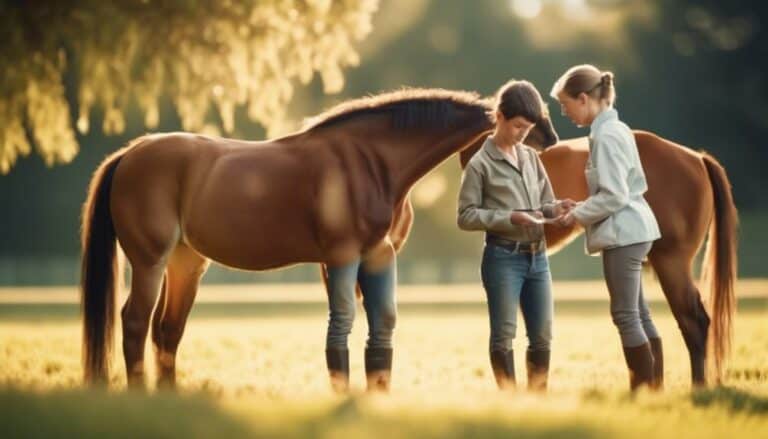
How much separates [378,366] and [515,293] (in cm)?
99

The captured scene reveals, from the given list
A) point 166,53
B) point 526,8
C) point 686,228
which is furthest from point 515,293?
point 526,8

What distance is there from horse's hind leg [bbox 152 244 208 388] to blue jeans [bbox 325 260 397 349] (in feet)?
4.86

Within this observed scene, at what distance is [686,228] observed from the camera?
8.22 metres

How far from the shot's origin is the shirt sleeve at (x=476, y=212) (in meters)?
6.30

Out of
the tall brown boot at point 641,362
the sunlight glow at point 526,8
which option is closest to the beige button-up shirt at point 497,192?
the tall brown boot at point 641,362

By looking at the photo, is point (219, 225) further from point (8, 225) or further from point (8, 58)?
point (8, 225)

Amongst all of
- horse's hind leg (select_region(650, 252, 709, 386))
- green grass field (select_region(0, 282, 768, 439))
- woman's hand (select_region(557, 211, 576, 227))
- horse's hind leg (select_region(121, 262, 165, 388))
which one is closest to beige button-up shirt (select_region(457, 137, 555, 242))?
woman's hand (select_region(557, 211, 576, 227))

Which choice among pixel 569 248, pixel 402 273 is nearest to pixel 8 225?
pixel 402 273

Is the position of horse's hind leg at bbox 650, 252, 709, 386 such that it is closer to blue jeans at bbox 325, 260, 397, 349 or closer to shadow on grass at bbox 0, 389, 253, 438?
blue jeans at bbox 325, 260, 397, 349

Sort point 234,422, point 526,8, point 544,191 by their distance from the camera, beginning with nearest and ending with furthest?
point 234,422
point 544,191
point 526,8

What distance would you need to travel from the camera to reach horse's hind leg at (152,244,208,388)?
7.59 m

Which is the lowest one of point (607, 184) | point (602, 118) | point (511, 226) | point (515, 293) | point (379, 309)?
point (379, 309)

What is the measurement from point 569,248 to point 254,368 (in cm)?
3528

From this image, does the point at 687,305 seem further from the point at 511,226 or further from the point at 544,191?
the point at 511,226
